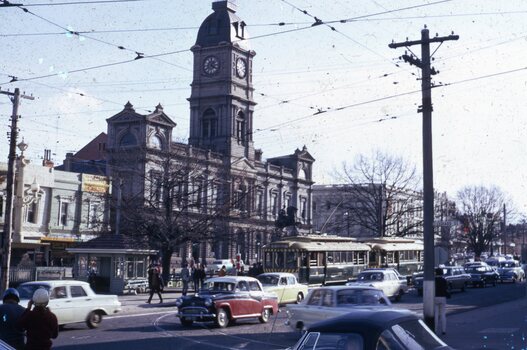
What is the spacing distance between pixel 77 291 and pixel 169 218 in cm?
1996

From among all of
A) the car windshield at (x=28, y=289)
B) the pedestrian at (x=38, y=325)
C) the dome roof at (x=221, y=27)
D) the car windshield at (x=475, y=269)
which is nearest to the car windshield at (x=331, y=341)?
the pedestrian at (x=38, y=325)

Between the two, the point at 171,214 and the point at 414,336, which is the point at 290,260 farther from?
the point at 414,336

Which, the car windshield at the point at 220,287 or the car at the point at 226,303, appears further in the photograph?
the car windshield at the point at 220,287

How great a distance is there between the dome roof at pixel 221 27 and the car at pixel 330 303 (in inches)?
2618

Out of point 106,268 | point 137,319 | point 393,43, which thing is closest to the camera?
point 393,43

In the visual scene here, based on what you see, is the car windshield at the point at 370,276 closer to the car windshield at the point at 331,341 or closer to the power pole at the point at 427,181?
the power pole at the point at 427,181

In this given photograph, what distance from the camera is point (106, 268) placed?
37.4 meters

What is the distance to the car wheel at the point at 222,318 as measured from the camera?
21.7m

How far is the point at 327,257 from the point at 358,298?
24.6m

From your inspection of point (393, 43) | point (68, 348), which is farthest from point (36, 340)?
point (393, 43)

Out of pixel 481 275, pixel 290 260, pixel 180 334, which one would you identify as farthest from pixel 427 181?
pixel 481 275

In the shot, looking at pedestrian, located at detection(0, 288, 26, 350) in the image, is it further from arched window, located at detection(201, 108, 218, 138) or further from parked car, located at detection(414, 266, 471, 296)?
arched window, located at detection(201, 108, 218, 138)

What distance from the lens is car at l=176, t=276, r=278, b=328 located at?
21.6 meters

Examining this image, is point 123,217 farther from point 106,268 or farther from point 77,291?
point 77,291
